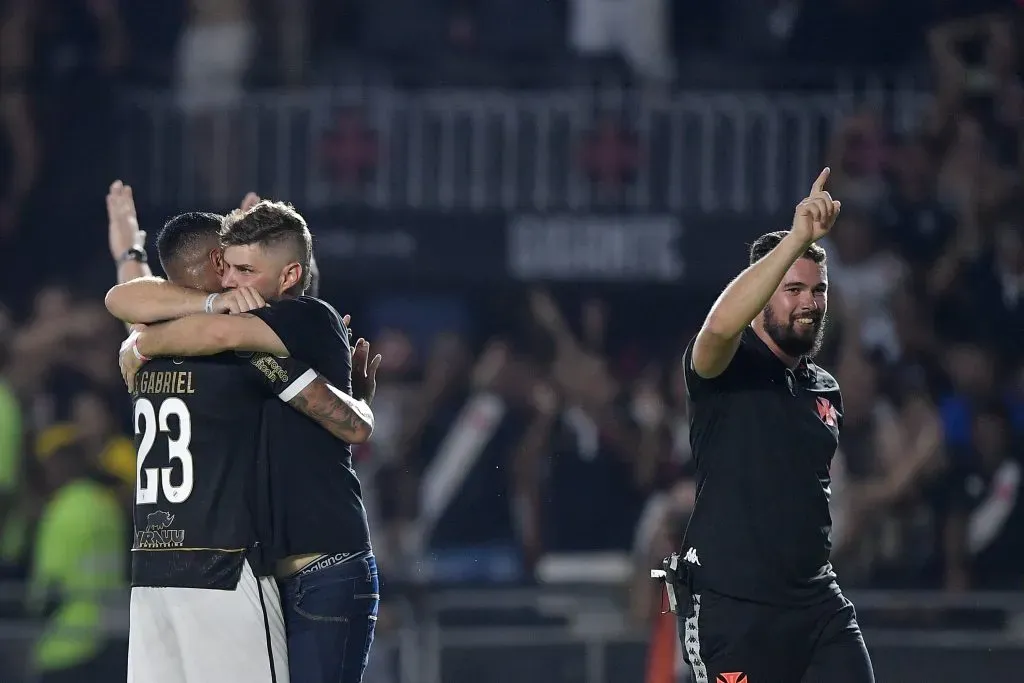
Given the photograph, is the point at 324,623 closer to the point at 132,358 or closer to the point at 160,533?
the point at 160,533

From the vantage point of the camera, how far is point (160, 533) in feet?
14.7

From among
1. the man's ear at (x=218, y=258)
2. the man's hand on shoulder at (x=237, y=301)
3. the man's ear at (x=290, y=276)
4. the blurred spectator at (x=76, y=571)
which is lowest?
the blurred spectator at (x=76, y=571)

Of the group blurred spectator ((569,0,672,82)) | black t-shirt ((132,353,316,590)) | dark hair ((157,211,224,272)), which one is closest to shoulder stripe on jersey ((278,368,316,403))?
black t-shirt ((132,353,316,590))

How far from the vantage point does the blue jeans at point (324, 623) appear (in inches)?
177

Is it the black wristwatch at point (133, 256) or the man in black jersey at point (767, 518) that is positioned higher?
the black wristwatch at point (133, 256)

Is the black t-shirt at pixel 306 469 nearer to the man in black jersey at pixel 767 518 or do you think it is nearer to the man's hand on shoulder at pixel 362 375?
the man's hand on shoulder at pixel 362 375

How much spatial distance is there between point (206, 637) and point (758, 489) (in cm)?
150

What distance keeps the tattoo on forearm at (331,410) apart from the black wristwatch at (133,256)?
1278mm

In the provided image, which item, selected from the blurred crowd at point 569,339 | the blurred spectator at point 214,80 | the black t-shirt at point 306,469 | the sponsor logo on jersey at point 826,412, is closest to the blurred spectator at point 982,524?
the blurred crowd at point 569,339

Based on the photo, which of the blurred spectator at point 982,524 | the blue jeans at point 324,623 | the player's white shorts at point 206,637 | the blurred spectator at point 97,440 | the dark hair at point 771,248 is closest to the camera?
the player's white shorts at point 206,637

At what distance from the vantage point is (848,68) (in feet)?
37.3

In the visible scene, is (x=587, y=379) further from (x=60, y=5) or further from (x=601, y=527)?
(x=60, y=5)

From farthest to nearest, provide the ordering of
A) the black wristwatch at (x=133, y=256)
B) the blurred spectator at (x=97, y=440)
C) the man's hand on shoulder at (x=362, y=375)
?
1. the blurred spectator at (x=97, y=440)
2. the black wristwatch at (x=133, y=256)
3. the man's hand on shoulder at (x=362, y=375)

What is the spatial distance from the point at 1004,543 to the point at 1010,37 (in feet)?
11.5
